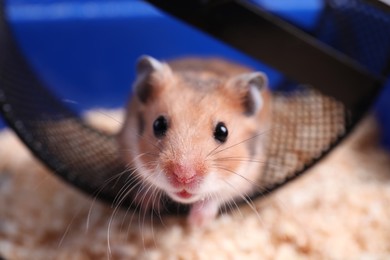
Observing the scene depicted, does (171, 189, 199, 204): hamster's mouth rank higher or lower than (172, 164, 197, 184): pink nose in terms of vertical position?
lower

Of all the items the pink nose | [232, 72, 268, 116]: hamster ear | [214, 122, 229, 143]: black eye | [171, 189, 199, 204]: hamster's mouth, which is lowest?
[171, 189, 199, 204]: hamster's mouth

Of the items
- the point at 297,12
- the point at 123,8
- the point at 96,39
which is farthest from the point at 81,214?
the point at 297,12

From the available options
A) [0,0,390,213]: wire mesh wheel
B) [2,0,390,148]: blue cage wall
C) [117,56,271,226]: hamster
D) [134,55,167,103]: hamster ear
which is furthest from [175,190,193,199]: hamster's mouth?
[2,0,390,148]: blue cage wall

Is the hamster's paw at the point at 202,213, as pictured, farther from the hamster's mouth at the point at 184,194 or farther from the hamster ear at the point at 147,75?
the hamster ear at the point at 147,75

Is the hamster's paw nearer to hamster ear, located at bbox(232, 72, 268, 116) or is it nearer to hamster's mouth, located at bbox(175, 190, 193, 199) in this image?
hamster's mouth, located at bbox(175, 190, 193, 199)

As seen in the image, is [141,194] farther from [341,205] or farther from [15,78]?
[341,205]

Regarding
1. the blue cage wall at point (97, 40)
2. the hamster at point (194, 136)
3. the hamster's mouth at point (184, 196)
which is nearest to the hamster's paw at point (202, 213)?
the hamster at point (194, 136)

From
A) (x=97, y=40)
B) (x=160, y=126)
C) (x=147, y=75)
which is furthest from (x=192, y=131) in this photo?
(x=97, y=40)

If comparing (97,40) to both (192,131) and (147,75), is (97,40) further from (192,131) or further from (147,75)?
(192,131)
